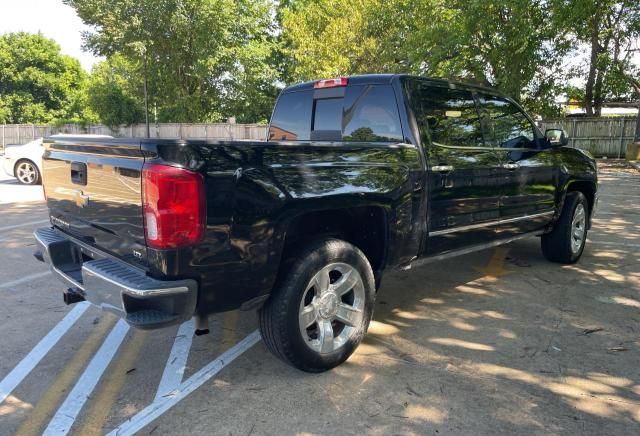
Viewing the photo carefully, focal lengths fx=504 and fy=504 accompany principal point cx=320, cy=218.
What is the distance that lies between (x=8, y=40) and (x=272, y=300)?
191ft

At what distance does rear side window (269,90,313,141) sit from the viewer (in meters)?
4.75

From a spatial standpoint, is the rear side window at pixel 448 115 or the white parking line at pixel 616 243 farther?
the white parking line at pixel 616 243

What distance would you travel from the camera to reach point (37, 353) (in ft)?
11.9

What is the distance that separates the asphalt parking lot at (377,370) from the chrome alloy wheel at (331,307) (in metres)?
0.23

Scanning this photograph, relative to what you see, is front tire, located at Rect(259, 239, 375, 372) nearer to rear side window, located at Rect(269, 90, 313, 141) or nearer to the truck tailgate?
the truck tailgate

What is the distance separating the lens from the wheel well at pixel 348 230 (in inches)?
129

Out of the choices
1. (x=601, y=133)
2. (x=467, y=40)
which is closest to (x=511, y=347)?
(x=467, y=40)

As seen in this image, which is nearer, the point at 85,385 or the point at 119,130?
the point at 85,385

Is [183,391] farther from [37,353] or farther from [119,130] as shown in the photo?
[119,130]

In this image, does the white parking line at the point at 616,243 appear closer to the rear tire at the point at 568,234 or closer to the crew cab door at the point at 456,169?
the rear tire at the point at 568,234

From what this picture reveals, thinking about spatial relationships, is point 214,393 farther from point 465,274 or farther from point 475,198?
point 465,274

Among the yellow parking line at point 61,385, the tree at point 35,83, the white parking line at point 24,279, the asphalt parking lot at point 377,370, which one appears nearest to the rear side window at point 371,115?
the asphalt parking lot at point 377,370

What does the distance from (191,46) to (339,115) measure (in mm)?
32769

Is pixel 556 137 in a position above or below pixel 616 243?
above
